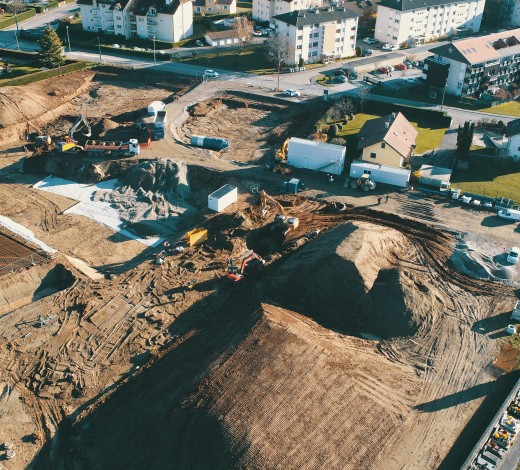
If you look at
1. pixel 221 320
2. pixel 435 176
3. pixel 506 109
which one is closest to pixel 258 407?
pixel 221 320

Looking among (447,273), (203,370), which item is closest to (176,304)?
(203,370)

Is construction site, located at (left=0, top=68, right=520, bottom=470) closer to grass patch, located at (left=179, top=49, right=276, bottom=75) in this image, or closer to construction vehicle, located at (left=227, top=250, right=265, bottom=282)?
construction vehicle, located at (left=227, top=250, right=265, bottom=282)

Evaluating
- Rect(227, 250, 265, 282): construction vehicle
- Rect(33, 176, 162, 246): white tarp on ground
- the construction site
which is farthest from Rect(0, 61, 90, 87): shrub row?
Rect(227, 250, 265, 282): construction vehicle

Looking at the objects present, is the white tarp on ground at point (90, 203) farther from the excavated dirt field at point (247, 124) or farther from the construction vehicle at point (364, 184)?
the construction vehicle at point (364, 184)

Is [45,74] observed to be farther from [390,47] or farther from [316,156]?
[390,47]

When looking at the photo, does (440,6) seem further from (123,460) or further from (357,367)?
(123,460)

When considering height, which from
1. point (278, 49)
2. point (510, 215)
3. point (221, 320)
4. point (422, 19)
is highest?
point (422, 19)

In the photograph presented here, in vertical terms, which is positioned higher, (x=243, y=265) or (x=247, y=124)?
(x=247, y=124)
